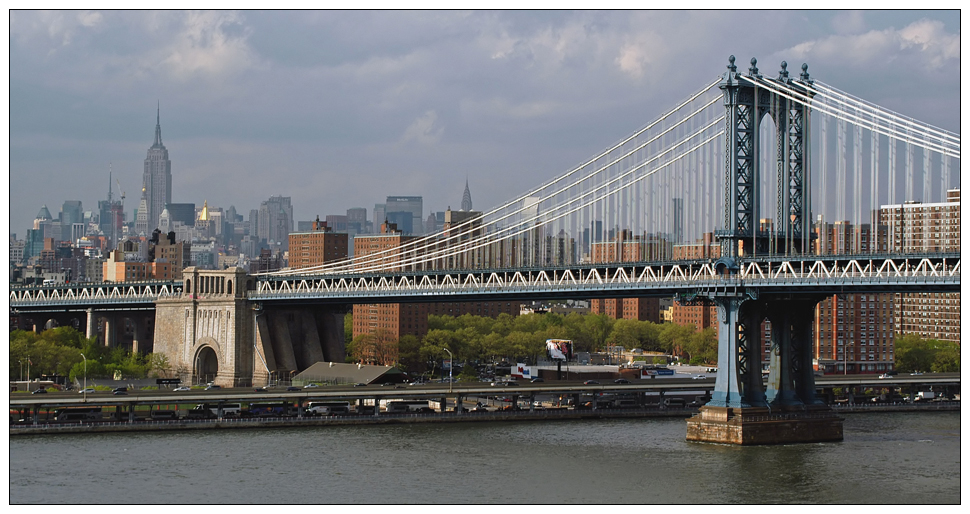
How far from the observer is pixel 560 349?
12925cm

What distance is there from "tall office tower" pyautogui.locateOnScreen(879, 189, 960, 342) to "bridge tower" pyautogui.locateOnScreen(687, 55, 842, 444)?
3669 centimetres

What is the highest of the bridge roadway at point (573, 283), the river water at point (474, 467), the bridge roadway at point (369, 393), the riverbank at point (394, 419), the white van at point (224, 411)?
the bridge roadway at point (573, 283)

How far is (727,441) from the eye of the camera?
60344 mm

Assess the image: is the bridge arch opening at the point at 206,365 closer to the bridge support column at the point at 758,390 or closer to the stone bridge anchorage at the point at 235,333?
the stone bridge anchorage at the point at 235,333

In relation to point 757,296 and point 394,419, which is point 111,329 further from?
point 757,296

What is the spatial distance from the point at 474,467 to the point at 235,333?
4012 centimetres

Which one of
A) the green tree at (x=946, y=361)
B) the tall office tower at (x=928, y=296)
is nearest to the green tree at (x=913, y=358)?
the green tree at (x=946, y=361)

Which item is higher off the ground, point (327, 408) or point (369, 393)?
point (369, 393)

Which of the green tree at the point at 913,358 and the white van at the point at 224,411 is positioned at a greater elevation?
the green tree at the point at 913,358

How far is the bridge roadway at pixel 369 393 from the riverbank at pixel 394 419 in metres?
1.22

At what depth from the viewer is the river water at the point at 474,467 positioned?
47938 mm

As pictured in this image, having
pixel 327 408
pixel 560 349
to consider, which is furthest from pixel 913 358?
pixel 327 408

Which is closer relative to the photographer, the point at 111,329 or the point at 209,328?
the point at 209,328

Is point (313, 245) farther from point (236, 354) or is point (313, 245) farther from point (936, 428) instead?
point (936, 428)
